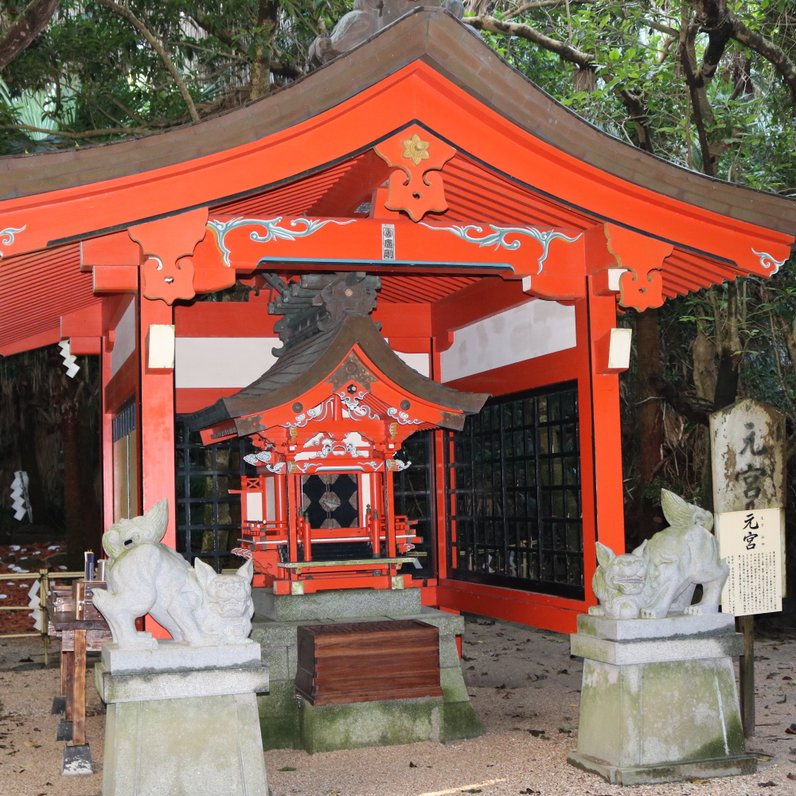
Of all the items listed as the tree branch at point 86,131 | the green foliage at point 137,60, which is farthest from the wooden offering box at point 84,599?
the green foliage at point 137,60

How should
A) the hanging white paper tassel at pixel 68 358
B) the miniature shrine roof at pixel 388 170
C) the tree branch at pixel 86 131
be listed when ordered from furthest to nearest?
1. the tree branch at pixel 86 131
2. the hanging white paper tassel at pixel 68 358
3. the miniature shrine roof at pixel 388 170

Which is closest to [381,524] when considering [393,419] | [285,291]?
[393,419]

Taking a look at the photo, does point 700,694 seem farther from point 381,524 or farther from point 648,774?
point 381,524

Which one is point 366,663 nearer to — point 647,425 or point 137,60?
point 647,425

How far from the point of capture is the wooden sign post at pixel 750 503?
5984 mm

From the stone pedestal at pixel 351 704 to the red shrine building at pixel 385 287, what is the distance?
16cm

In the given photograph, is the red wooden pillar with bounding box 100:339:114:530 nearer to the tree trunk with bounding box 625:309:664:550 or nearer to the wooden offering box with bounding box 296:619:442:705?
the wooden offering box with bounding box 296:619:442:705

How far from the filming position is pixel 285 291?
7801 mm

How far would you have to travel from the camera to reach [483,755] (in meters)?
6.18

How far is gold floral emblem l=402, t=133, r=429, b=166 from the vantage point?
226 inches

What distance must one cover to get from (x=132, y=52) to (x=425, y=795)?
33.1 feet

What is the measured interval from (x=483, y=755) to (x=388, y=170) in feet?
11.5

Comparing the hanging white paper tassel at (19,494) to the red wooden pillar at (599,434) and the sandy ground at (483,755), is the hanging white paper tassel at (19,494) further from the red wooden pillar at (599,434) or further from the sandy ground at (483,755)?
the red wooden pillar at (599,434)

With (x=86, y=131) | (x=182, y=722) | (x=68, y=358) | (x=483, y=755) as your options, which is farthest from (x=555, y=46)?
(x=182, y=722)
